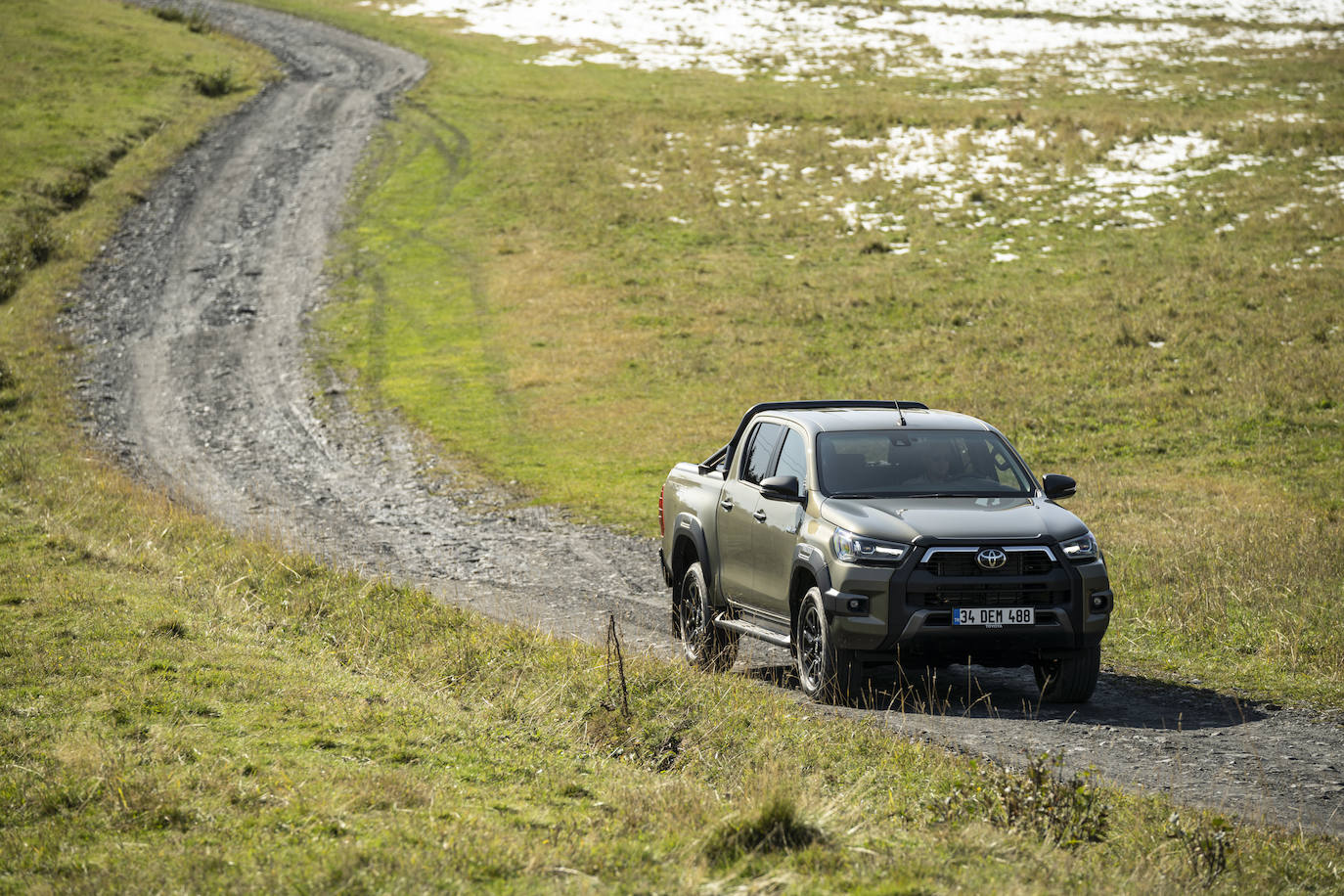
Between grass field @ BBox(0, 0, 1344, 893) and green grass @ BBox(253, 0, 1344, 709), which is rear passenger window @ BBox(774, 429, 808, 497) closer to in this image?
grass field @ BBox(0, 0, 1344, 893)

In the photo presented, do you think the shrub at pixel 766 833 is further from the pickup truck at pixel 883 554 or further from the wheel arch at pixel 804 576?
the wheel arch at pixel 804 576

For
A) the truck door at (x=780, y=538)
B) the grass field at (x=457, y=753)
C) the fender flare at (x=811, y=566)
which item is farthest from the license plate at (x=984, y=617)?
the truck door at (x=780, y=538)

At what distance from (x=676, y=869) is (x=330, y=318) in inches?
1154

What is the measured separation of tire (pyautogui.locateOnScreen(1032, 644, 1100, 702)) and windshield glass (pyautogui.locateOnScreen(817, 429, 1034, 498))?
1.38m

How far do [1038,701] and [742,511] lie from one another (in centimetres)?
273

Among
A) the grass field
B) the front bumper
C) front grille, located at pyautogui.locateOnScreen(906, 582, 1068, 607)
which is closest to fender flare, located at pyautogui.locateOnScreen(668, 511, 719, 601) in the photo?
the grass field

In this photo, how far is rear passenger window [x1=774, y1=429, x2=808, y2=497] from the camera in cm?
1000

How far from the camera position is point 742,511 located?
10.5 m

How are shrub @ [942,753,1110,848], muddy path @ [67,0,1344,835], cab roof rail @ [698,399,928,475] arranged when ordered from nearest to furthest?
shrub @ [942,753,1110,848], muddy path @ [67,0,1344,835], cab roof rail @ [698,399,928,475]

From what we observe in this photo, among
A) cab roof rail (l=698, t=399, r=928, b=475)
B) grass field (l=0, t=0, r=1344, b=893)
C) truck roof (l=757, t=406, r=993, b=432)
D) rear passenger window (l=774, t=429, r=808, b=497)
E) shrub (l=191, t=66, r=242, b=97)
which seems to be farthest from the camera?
shrub (l=191, t=66, r=242, b=97)

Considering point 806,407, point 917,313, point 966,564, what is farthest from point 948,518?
point 917,313

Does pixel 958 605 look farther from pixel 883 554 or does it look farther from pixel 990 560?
pixel 883 554

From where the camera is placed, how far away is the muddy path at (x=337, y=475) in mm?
7965

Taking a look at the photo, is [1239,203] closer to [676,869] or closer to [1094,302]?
[1094,302]
